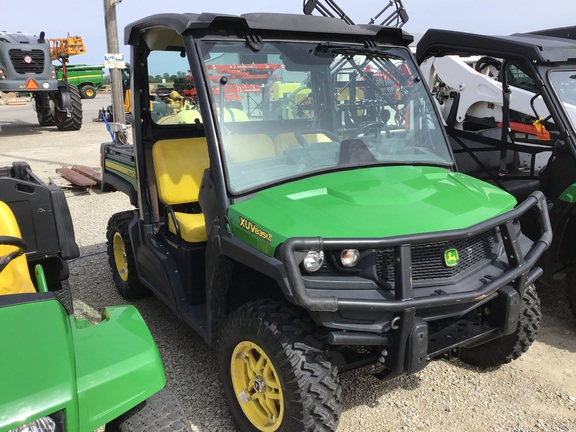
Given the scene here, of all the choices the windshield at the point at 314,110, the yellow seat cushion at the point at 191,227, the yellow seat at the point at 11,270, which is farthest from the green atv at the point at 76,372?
the yellow seat cushion at the point at 191,227

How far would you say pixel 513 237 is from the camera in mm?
2555

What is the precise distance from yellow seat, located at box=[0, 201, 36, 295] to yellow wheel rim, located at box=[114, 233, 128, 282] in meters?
1.57

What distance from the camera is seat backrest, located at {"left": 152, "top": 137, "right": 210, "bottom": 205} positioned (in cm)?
379

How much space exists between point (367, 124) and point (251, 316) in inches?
52.9

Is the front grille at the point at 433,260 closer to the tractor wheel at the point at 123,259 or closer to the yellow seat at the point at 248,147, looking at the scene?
the yellow seat at the point at 248,147

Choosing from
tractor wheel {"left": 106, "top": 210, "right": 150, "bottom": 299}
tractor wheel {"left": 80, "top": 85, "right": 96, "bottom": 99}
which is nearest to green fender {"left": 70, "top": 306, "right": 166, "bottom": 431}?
tractor wheel {"left": 106, "top": 210, "right": 150, "bottom": 299}

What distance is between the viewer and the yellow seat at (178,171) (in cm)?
379

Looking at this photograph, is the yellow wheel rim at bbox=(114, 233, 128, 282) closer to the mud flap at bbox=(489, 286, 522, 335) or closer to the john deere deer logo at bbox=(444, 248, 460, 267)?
the john deere deer logo at bbox=(444, 248, 460, 267)

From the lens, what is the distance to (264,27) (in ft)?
9.11

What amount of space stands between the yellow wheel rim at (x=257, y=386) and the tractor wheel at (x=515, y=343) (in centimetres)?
150

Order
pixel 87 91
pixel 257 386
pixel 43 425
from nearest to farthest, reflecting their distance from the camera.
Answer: pixel 43 425 < pixel 257 386 < pixel 87 91

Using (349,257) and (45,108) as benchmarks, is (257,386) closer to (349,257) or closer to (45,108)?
(349,257)

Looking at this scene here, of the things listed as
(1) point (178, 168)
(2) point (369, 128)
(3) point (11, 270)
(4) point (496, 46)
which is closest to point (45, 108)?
(1) point (178, 168)

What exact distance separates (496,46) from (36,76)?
1387 centimetres
